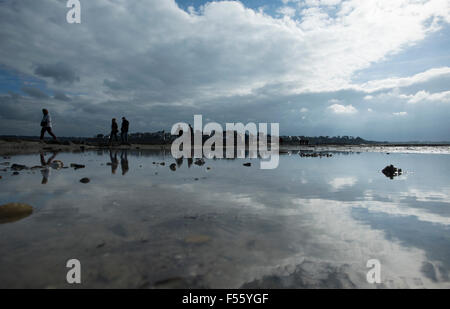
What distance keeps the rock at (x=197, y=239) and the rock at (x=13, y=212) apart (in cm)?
224

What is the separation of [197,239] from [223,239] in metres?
0.27

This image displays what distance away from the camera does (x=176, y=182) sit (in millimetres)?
5730

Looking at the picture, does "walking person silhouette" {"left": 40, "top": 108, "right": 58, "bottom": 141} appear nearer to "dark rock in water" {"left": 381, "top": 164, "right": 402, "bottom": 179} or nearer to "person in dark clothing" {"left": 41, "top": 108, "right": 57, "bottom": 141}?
"person in dark clothing" {"left": 41, "top": 108, "right": 57, "bottom": 141}

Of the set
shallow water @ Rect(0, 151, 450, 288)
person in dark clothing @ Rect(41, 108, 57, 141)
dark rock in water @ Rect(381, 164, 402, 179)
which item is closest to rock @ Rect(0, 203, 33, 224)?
shallow water @ Rect(0, 151, 450, 288)

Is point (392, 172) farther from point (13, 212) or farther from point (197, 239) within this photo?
point (13, 212)

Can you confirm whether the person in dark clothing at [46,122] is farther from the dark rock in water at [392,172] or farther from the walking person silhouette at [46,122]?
the dark rock in water at [392,172]

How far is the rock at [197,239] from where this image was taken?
2.39 metres

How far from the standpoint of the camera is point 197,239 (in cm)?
246

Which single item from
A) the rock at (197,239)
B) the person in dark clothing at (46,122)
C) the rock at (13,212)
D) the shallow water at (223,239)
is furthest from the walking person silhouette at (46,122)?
the rock at (197,239)

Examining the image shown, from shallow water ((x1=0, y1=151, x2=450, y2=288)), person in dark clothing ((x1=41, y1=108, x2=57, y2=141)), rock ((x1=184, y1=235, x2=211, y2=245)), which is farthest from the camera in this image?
person in dark clothing ((x1=41, y1=108, x2=57, y2=141))

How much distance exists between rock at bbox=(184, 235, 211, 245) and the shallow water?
0.03ft

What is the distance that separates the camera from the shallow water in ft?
5.91

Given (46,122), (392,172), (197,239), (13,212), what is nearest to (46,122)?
(46,122)

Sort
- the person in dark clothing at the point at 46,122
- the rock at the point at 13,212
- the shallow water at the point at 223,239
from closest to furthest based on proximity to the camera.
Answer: the shallow water at the point at 223,239, the rock at the point at 13,212, the person in dark clothing at the point at 46,122
